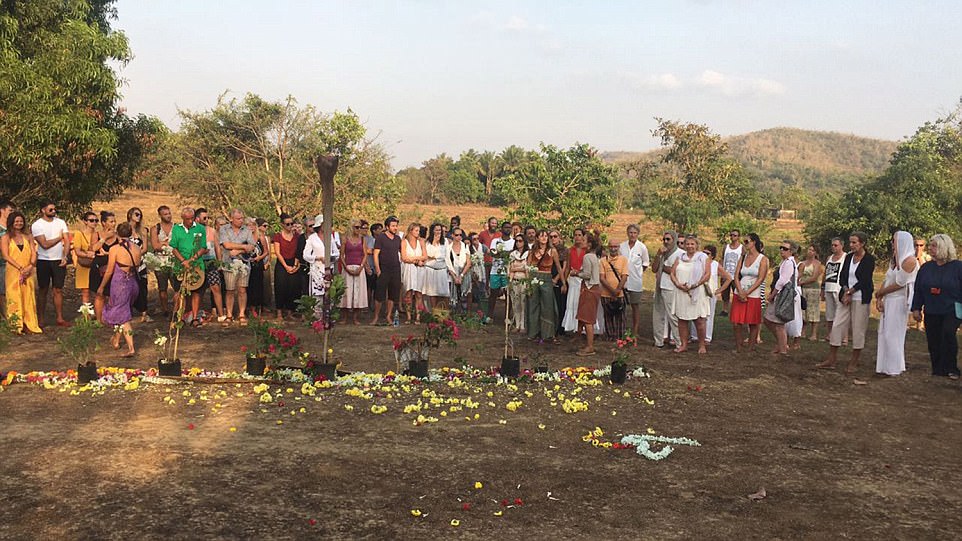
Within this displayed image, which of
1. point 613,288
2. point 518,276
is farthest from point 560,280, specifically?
point 613,288

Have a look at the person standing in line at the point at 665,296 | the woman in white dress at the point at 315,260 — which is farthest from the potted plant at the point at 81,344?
the person standing in line at the point at 665,296

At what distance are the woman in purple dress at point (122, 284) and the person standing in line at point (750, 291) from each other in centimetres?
892

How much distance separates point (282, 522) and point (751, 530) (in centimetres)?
329

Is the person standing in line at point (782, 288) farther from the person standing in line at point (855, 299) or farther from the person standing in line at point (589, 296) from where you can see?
the person standing in line at point (589, 296)

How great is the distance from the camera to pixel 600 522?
5.66 m

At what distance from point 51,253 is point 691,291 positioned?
10.5 m

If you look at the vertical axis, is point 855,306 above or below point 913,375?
above

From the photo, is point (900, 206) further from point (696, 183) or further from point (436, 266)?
point (436, 266)

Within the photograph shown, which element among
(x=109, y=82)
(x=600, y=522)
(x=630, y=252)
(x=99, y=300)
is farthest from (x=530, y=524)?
(x=109, y=82)

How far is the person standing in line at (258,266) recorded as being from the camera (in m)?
14.5

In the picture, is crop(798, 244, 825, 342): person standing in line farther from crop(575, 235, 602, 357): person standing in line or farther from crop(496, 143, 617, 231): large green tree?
crop(496, 143, 617, 231): large green tree

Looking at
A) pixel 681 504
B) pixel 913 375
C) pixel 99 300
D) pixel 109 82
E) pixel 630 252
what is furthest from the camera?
pixel 109 82

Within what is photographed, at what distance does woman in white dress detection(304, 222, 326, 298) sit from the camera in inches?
549

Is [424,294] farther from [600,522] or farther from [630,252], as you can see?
[600,522]
